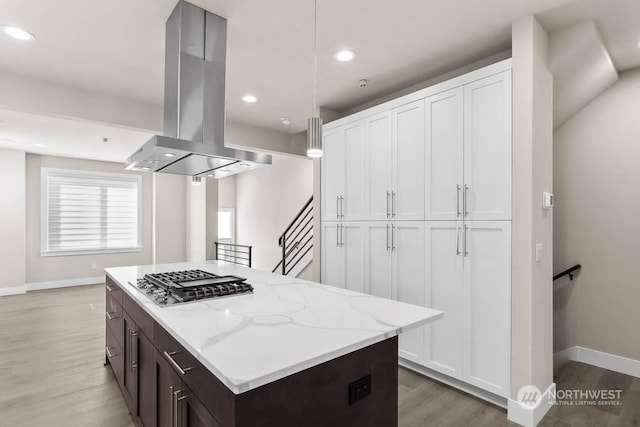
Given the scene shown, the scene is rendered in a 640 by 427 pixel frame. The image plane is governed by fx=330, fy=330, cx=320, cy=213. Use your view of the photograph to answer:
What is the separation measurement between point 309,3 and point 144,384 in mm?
2532

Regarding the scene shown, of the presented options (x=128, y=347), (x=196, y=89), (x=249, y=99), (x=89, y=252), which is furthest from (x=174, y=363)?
(x=89, y=252)

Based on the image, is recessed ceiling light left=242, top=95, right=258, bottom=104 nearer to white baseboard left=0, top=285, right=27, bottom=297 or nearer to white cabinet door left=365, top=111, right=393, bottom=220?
white cabinet door left=365, top=111, right=393, bottom=220

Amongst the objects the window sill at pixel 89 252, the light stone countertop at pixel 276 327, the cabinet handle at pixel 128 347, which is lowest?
the cabinet handle at pixel 128 347

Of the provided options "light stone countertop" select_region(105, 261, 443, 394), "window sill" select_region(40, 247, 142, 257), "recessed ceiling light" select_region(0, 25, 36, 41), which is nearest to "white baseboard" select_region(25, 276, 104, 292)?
"window sill" select_region(40, 247, 142, 257)

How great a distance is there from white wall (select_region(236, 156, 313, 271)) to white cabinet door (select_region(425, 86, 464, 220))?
143 inches

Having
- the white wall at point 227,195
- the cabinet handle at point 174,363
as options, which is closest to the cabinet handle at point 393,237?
the cabinet handle at point 174,363

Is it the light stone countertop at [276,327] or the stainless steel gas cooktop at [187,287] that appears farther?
the stainless steel gas cooktop at [187,287]

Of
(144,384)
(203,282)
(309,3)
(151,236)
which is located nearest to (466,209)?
(309,3)

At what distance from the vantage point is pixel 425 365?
2816mm

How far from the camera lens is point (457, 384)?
2.65 meters

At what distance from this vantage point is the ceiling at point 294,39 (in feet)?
7.01

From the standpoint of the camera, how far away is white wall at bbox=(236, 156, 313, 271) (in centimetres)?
663

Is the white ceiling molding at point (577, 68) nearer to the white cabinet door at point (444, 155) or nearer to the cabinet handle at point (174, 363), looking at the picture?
the white cabinet door at point (444, 155)

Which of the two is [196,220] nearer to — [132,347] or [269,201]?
[269,201]
